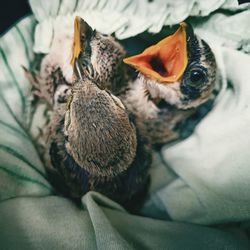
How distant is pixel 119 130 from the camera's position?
32.9 inches

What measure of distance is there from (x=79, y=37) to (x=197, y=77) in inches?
11.5

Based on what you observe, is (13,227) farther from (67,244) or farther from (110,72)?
(110,72)

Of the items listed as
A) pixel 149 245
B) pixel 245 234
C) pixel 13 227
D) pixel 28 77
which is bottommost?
pixel 245 234

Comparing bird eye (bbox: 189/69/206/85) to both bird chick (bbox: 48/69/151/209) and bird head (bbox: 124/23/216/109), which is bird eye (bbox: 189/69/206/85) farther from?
bird chick (bbox: 48/69/151/209)

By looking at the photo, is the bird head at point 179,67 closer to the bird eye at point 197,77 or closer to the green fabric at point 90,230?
the bird eye at point 197,77

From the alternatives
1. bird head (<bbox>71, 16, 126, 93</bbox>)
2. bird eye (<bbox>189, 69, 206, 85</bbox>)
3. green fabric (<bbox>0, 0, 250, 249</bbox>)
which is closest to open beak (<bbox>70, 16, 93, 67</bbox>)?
bird head (<bbox>71, 16, 126, 93</bbox>)

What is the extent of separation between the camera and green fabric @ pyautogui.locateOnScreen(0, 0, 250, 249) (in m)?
0.81

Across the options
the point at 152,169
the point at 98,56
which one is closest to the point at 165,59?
the point at 98,56

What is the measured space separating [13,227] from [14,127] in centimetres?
26

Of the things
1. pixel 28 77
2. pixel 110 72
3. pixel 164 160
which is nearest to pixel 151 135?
pixel 164 160

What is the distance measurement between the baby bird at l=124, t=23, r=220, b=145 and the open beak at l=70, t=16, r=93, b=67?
0.10 metres

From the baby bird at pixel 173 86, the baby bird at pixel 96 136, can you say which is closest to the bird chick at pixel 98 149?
the baby bird at pixel 96 136

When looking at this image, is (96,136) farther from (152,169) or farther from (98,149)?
(152,169)

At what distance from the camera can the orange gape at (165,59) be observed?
939 mm
